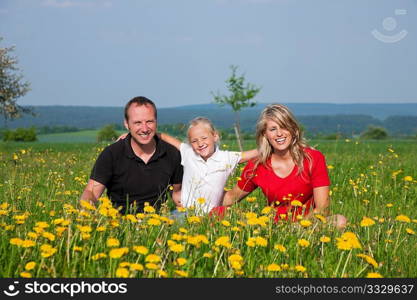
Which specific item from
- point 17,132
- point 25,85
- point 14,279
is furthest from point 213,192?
point 17,132

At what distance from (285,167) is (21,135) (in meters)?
44.6

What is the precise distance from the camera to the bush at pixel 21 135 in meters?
46.2

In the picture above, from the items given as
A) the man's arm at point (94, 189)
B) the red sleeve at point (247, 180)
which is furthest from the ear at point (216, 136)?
the man's arm at point (94, 189)

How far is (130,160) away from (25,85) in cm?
2914

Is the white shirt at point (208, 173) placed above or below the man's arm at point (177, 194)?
above

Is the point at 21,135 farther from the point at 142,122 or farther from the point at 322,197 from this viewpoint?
the point at 322,197

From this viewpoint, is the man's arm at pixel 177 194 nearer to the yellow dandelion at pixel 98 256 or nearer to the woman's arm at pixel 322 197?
the woman's arm at pixel 322 197

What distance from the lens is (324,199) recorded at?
16.9ft

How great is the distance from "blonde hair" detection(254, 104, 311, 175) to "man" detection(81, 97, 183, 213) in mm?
942

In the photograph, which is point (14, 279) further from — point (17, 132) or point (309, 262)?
point (17, 132)

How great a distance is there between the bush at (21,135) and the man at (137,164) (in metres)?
42.6

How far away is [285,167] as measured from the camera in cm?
533

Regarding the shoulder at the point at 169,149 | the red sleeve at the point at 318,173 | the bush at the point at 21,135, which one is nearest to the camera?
the red sleeve at the point at 318,173

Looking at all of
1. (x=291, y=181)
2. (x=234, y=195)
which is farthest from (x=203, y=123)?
(x=291, y=181)
